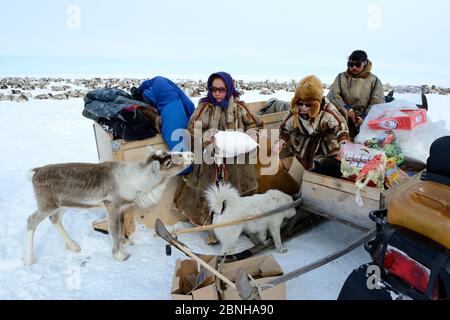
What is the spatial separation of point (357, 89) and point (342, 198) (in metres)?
2.91

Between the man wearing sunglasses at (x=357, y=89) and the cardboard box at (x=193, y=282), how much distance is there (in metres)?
3.37

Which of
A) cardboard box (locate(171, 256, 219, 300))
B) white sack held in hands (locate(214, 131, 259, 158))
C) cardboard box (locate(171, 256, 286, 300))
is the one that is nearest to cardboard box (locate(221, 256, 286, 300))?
cardboard box (locate(171, 256, 286, 300))

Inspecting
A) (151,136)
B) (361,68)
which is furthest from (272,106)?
(151,136)

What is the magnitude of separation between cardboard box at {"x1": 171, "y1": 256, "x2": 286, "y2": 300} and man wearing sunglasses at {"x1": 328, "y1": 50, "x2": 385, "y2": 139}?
10.0ft

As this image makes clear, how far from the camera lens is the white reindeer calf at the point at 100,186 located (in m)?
3.36

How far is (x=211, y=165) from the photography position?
13.2ft

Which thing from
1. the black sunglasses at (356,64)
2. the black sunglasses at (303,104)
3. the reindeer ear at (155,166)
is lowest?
the reindeer ear at (155,166)

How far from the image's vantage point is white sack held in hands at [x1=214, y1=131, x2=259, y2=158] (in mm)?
3838

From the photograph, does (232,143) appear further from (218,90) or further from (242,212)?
(242,212)

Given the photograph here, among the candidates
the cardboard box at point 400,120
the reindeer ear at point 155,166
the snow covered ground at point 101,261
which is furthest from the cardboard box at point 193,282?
the cardboard box at point 400,120

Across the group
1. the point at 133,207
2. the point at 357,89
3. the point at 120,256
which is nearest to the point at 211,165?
the point at 133,207

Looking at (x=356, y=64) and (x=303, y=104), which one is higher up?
(x=356, y=64)

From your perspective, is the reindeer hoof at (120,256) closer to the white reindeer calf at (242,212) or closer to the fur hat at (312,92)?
the white reindeer calf at (242,212)

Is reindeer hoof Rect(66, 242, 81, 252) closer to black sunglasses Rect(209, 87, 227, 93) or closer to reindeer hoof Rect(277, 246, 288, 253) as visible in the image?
reindeer hoof Rect(277, 246, 288, 253)
